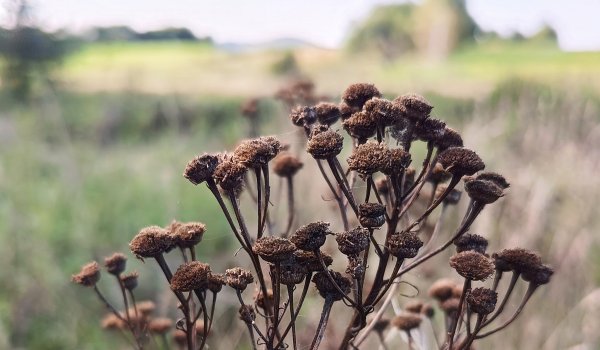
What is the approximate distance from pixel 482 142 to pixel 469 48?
9872 mm

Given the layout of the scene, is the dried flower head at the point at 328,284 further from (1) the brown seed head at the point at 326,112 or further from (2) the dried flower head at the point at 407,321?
(2) the dried flower head at the point at 407,321

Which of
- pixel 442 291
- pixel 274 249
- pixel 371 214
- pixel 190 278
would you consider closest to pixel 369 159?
pixel 371 214

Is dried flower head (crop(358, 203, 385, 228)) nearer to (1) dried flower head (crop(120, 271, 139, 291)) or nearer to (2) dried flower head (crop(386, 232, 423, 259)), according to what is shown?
(2) dried flower head (crop(386, 232, 423, 259))

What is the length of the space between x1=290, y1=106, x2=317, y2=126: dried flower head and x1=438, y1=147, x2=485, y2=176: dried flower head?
8.9 inches

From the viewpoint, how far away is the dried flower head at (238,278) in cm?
84

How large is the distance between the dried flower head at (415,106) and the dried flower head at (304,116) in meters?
Result: 0.15

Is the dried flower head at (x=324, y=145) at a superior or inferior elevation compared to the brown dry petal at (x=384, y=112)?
inferior

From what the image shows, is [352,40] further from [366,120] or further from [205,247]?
[366,120]

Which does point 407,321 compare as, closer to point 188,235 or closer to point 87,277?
point 188,235

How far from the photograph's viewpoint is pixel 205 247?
19.0 feet

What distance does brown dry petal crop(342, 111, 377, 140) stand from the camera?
880 mm

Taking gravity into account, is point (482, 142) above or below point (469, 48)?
below

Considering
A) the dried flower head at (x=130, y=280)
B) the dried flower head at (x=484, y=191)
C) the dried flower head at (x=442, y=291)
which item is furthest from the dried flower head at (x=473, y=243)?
the dried flower head at (x=130, y=280)

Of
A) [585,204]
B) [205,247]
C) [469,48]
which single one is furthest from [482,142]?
[469,48]
